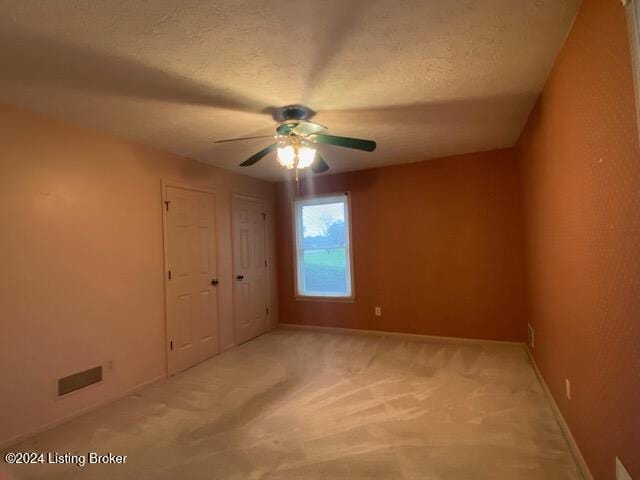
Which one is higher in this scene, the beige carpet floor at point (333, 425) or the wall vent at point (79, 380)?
the wall vent at point (79, 380)

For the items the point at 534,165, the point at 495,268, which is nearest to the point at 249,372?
the point at 495,268

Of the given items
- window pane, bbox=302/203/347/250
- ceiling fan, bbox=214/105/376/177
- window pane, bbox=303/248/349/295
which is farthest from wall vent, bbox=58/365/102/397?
window pane, bbox=302/203/347/250

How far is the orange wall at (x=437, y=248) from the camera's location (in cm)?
388

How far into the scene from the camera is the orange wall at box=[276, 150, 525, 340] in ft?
12.7

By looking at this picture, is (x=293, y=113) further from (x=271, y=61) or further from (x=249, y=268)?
(x=249, y=268)

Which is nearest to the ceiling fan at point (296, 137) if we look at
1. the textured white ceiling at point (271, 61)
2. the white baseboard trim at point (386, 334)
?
the textured white ceiling at point (271, 61)

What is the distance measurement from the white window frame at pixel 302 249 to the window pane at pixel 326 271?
0.06m

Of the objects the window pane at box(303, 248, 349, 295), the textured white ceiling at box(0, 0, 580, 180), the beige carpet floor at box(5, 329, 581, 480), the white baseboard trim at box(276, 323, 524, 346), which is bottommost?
the beige carpet floor at box(5, 329, 581, 480)

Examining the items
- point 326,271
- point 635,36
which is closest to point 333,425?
point 635,36

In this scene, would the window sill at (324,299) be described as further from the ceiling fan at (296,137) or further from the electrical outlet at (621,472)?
the electrical outlet at (621,472)

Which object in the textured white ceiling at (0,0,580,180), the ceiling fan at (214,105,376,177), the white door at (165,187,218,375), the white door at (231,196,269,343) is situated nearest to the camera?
the textured white ceiling at (0,0,580,180)

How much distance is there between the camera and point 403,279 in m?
4.39

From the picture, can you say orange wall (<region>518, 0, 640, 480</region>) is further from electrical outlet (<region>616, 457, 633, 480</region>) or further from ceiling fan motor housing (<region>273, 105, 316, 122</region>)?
ceiling fan motor housing (<region>273, 105, 316, 122</region>)

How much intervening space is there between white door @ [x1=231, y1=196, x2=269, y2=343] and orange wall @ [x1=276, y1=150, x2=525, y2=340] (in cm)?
87
